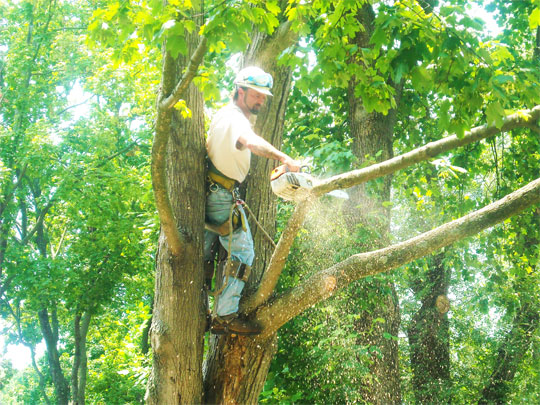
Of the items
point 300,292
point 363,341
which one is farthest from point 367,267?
point 363,341

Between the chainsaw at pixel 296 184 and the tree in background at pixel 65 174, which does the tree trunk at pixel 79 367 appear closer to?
the tree in background at pixel 65 174

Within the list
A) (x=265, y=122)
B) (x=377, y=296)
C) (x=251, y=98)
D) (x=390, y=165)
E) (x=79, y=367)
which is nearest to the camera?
(x=390, y=165)

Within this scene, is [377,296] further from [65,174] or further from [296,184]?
[65,174]

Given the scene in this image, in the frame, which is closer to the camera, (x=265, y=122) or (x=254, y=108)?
(x=254, y=108)

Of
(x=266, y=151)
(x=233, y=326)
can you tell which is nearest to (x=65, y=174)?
(x=233, y=326)

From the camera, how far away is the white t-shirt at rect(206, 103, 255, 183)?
3621 mm

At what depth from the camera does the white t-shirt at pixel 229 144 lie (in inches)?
143

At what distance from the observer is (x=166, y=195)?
3.16m

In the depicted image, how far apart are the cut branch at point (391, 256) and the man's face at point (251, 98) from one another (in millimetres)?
1378

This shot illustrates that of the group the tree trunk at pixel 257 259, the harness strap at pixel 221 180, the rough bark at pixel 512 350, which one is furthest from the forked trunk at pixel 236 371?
the rough bark at pixel 512 350

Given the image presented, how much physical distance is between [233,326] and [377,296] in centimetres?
276

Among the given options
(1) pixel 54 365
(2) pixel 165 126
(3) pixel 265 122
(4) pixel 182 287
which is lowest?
(4) pixel 182 287

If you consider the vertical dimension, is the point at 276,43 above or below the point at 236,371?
above

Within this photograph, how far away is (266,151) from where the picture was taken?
3.29 m
